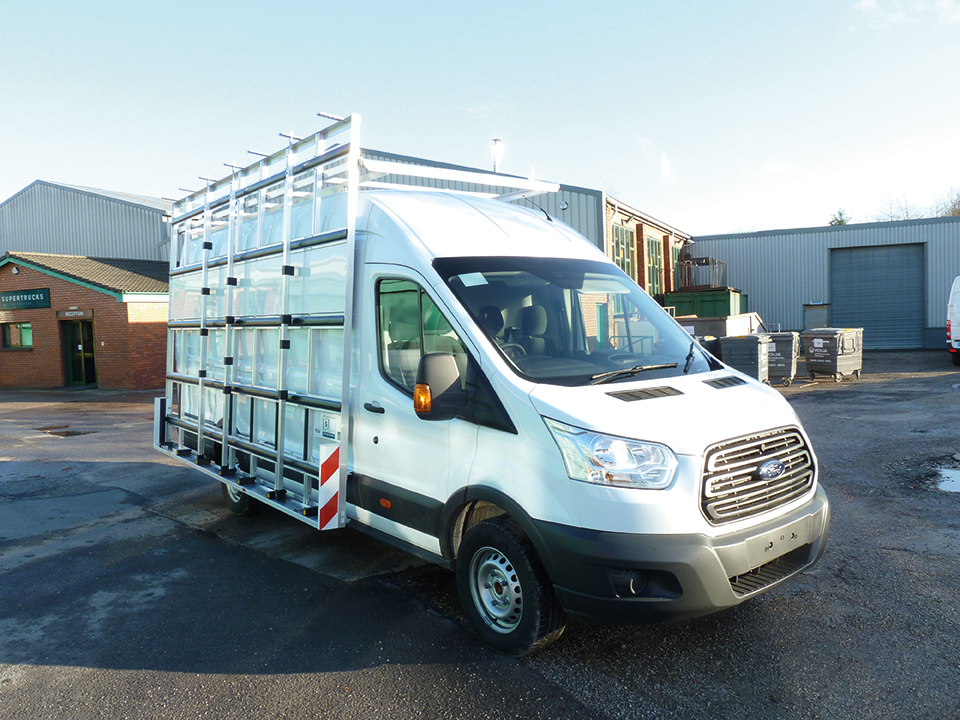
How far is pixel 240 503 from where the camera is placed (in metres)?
6.66

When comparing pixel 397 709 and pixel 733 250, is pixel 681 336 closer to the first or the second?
pixel 397 709

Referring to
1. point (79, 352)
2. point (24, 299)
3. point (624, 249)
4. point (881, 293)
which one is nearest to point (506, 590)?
point (624, 249)

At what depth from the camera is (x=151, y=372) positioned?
22.8 m

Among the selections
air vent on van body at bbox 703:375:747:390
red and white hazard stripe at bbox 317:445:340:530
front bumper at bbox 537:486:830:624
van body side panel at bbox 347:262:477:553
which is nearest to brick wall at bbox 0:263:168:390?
red and white hazard stripe at bbox 317:445:340:530

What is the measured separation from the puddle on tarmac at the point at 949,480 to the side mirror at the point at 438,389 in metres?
5.77

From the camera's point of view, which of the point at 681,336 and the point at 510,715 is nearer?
the point at 510,715

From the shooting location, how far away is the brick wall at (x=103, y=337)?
22.5 m

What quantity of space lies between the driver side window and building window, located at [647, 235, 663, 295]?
23.0 meters

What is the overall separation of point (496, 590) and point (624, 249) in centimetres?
2132

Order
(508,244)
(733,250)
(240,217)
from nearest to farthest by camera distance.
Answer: (508,244) → (240,217) → (733,250)

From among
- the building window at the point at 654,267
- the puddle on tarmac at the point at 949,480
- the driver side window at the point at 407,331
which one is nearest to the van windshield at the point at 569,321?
the driver side window at the point at 407,331

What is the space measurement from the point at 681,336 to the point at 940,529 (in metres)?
3.02

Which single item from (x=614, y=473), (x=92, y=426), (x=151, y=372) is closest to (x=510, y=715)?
(x=614, y=473)

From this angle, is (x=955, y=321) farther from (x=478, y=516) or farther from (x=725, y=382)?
(x=478, y=516)
